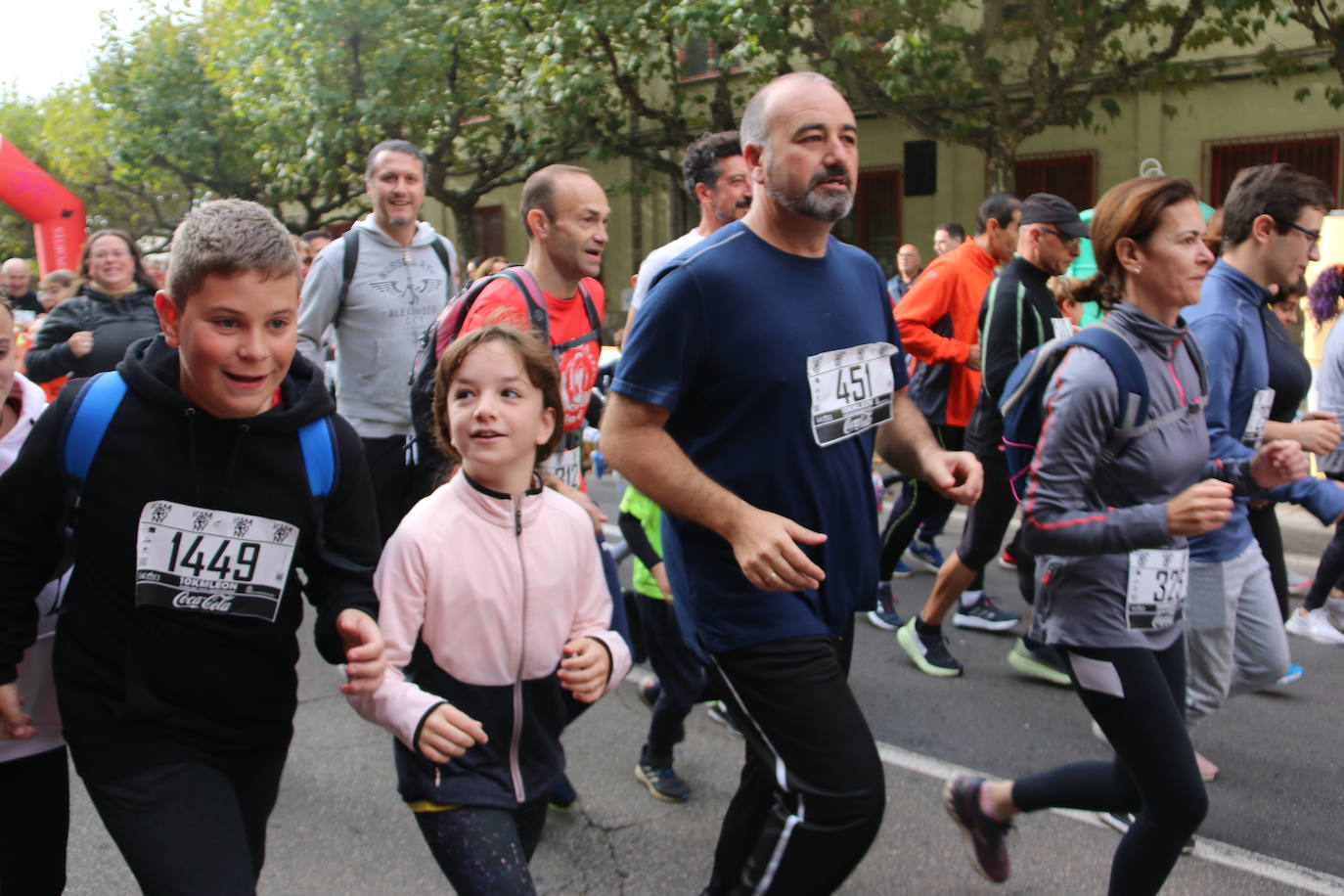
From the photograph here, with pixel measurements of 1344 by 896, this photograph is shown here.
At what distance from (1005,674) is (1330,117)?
12240 millimetres

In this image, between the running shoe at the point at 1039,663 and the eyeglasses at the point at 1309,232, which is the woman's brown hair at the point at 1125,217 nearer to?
the eyeglasses at the point at 1309,232

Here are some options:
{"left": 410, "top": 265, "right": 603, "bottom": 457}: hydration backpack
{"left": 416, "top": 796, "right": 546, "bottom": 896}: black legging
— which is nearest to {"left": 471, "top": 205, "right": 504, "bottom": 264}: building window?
{"left": 410, "top": 265, "right": 603, "bottom": 457}: hydration backpack

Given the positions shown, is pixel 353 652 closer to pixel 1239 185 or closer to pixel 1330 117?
pixel 1239 185

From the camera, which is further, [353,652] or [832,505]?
[832,505]

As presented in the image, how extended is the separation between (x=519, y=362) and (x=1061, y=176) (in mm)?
16190

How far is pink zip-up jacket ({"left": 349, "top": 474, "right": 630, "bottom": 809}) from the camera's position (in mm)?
2236

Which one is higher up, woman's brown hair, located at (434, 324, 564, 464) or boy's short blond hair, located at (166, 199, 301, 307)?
boy's short blond hair, located at (166, 199, 301, 307)

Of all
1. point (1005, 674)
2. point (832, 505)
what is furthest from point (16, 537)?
point (1005, 674)

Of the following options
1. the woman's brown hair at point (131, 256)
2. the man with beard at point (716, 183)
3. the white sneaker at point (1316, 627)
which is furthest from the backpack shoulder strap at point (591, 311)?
the white sneaker at point (1316, 627)

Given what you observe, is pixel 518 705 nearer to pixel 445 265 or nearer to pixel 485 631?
pixel 485 631

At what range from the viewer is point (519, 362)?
245cm

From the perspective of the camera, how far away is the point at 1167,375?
286 centimetres

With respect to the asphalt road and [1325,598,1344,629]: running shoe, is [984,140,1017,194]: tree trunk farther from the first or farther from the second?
the asphalt road

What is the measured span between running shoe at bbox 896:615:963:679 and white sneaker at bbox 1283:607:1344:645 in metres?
1.78
